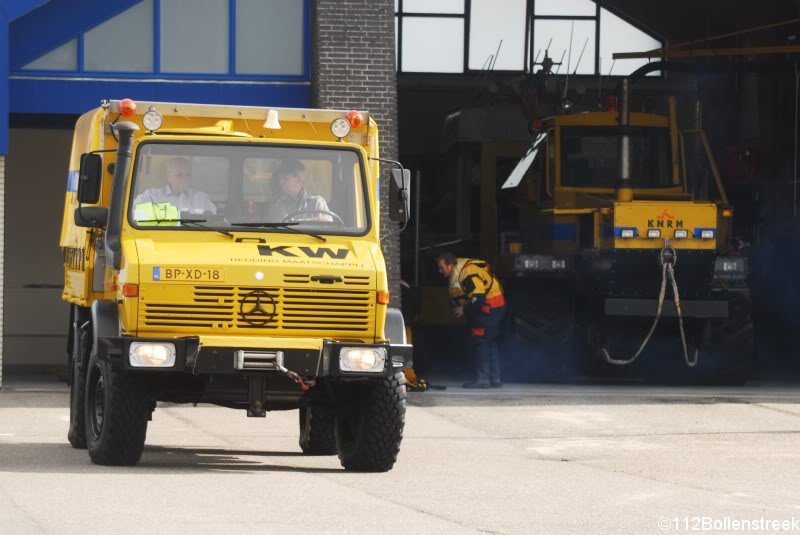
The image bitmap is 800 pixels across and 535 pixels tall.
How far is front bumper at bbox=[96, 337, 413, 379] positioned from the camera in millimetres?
12305

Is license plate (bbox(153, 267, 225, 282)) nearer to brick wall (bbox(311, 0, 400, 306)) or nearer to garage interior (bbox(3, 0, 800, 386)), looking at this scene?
brick wall (bbox(311, 0, 400, 306))

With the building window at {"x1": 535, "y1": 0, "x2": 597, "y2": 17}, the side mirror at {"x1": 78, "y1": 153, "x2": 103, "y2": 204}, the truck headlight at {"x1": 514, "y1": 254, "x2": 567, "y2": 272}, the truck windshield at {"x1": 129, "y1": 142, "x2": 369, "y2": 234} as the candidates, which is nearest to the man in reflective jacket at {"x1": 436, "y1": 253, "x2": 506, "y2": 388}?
the truck headlight at {"x1": 514, "y1": 254, "x2": 567, "y2": 272}

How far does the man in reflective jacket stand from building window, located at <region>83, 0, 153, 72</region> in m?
4.51

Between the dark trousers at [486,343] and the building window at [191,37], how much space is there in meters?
4.44

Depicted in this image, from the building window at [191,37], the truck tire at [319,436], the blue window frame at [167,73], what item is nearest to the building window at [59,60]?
the blue window frame at [167,73]

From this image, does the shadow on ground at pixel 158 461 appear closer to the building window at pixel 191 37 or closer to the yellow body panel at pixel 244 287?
the yellow body panel at pixel 244 287

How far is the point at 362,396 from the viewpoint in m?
13.2

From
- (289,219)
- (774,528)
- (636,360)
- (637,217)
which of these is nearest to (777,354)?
(636,360)

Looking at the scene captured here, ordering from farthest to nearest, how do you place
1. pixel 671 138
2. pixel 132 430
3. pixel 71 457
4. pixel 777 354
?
pixel 777 354 → pixel 671 138 → pixel 71 457 → pixel 132 430

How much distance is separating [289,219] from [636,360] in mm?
12318

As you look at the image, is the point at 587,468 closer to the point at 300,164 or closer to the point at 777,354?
the point at 300,164

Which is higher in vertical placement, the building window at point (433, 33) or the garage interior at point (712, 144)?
the building window at point (433, 33)

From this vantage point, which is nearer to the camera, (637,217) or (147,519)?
(147,519)

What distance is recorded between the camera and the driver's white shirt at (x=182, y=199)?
42.9 feet
